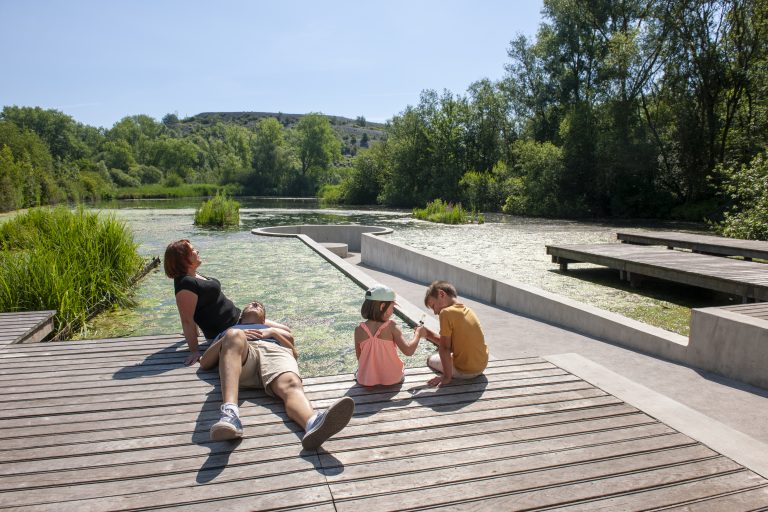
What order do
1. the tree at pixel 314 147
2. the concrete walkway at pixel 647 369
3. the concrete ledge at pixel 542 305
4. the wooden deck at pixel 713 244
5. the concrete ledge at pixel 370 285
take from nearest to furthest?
the concrete walkway at pixel 647 369 → the concrete ledge at pixel 542 305 → the concrete ledge at pixel 370 285 → the wooden deck at pixel 713 244 → the tree at pixel 314 147

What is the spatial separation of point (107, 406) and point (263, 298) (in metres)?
3.96

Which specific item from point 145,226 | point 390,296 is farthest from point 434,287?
point 145,226

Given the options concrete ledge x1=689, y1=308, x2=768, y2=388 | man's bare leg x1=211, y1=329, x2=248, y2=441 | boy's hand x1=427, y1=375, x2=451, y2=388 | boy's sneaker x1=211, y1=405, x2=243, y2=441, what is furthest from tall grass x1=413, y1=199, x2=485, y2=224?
boy's sneaker x1=211, y1=405, x2=243, y2=441

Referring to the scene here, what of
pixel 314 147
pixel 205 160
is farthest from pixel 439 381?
pixel 205 160

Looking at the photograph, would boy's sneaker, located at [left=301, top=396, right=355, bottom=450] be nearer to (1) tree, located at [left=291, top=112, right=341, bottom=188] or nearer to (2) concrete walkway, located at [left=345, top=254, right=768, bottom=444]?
(2) concrete walkway, located at [left=345, top=254, right=768, bottom=444]

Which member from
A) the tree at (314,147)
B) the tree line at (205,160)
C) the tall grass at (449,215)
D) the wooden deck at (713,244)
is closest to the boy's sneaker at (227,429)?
the wooden deck at (713,244)

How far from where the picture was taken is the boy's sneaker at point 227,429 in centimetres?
236

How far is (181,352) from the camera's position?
3791mm

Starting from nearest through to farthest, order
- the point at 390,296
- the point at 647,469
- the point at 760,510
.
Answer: the point at 760,510, the point at 647,469, the point at 390,296

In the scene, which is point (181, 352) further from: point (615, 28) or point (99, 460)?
point (615, 28)

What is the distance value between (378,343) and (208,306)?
1335 millimetres

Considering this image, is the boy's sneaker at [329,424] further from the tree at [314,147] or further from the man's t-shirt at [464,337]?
the tree at [314,147]

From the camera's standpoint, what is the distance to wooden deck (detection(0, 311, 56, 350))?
4.14m

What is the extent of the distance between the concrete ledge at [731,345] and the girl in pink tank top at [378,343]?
3.03 m
